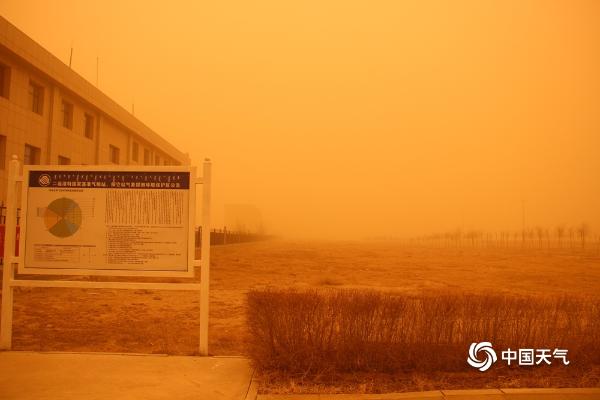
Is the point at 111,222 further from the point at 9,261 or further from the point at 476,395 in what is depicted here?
the point at 476,395

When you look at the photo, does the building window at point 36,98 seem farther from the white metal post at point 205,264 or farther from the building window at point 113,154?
the white metal post at point 205,264

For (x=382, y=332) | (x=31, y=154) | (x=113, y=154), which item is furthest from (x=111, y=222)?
(x=113, y=154)

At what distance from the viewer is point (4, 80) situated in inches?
965

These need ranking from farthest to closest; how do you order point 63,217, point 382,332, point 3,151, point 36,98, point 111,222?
point 36,98
point 3,151
point 63,217
point 111,222
point 382,332

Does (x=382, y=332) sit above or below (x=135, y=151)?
below

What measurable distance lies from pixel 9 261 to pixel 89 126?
31726mm

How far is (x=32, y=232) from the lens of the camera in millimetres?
6340

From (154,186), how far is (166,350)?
2.37 metres

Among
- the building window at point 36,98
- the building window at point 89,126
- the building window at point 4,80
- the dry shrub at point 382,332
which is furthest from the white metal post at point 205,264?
the building window at point 89,126

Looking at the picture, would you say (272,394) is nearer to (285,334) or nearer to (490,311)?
(285,334)

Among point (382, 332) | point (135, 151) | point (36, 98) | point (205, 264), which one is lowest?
point (382, 332)

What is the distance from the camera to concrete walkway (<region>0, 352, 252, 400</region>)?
4.46 meters

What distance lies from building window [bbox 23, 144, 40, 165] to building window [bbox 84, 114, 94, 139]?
7.44 meters

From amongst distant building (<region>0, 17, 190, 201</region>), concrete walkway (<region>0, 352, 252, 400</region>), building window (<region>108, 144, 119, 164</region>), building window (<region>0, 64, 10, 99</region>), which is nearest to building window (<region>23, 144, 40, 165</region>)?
distant building (<region>0, 17, 190, 201</region>)
